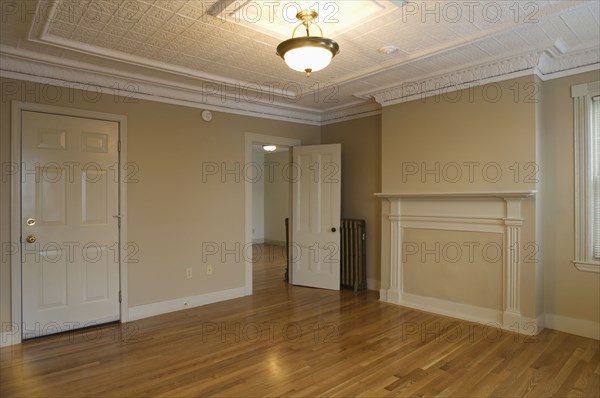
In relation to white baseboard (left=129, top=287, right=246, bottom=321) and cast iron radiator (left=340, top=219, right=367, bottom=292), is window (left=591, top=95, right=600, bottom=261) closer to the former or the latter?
cast iron radiator (left=340, top=219, right=367, bottom=292)

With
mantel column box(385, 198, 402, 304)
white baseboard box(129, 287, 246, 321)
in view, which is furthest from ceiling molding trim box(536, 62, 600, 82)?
white baseboard box(129, 287, 246, 321)

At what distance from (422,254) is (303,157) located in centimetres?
217

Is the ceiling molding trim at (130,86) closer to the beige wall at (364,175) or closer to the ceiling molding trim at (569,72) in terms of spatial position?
the beige wall at (364,175)

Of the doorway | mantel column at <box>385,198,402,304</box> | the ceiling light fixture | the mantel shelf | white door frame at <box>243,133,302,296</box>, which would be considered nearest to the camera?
the ceiling light fixture

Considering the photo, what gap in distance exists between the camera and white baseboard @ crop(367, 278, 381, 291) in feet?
17.0

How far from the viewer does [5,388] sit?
259 cm

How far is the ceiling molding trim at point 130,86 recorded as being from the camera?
338 centimetres

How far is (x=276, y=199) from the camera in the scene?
10.5 m

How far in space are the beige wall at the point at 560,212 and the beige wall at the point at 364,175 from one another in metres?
1.98

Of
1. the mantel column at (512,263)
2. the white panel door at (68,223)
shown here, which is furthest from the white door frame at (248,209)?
the mantel column at (512,263)

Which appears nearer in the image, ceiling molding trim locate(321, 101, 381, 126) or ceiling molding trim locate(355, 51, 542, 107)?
ceiling molding trim locate(355, 51, 542, 107)

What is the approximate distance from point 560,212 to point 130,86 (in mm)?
4468

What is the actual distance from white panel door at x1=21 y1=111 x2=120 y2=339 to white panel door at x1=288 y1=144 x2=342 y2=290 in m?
2.47

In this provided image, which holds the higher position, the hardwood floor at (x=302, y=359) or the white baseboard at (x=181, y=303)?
the white baseboard at (x=181, y=303)
